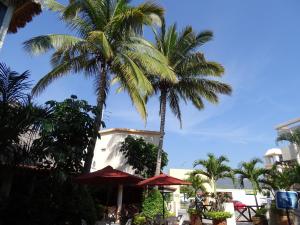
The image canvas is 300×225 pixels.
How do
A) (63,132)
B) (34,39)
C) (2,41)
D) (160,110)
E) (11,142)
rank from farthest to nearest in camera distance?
1. (160,110)
2. (34,39)
3. (63,132)
4. (2,41)
5. (11,142)

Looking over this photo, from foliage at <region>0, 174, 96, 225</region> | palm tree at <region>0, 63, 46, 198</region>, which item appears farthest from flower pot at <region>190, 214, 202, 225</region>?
palm tree at <region>0, 63, 46, 198</region>

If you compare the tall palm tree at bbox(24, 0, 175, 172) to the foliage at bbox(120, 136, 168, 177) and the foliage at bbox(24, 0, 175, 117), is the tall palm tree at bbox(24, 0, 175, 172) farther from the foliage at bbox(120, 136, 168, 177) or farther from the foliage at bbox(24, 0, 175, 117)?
the foliage at bbox(120, 136, 168, 177)


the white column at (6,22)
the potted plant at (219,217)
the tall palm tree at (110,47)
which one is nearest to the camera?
the white column at (6,22)

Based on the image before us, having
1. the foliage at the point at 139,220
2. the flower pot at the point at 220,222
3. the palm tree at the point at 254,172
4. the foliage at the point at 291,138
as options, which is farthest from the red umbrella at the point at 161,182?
the foliage at the point at 291,138

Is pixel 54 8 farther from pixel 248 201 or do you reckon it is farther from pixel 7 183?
pixel 248 201

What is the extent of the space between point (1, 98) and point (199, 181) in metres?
19.2

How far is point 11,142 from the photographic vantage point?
7984mm

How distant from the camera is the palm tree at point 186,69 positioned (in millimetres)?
18266

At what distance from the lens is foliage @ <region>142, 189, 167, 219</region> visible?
47.0 feet

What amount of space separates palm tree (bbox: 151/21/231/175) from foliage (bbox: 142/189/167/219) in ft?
15.0

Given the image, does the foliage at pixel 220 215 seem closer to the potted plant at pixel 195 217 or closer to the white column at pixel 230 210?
the white column at pixel 230 210

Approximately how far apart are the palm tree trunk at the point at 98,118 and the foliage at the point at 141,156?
21.9 feet

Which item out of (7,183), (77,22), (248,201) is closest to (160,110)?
(77,22)

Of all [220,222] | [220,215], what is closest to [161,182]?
[220,215]
